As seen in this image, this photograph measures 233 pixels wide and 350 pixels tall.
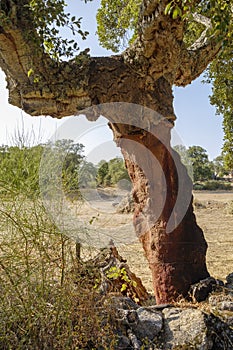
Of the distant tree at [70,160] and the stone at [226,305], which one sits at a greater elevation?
the distant tree at [70,160]

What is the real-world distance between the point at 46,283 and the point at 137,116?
5.68 ft

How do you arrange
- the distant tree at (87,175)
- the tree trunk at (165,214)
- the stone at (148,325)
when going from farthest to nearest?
the tree trunk at (165,214), the distant tree at (87,175), the stone at (148,325)

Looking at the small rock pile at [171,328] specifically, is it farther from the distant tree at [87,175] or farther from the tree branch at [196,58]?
the tree branch at [196,58]

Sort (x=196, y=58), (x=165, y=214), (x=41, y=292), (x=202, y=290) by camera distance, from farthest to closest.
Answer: (x=196, y=58) → (x=165, y=214) → (x=202, y=290) → (x=41, y=292)

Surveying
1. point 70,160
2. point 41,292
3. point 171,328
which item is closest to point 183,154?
point 70,160

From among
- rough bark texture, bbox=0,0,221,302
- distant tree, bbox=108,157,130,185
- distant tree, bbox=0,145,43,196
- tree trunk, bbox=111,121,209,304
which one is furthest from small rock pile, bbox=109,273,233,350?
distant tree, bbox=108,157,130,185

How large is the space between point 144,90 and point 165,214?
127 centimetres

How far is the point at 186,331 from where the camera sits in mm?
2555

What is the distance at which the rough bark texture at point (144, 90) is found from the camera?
293 cm

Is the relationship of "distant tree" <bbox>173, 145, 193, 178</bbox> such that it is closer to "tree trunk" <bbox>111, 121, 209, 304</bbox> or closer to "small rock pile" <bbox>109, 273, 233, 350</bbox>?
"tree trunk" <bbox>111, 121, 209, 304</bbox>

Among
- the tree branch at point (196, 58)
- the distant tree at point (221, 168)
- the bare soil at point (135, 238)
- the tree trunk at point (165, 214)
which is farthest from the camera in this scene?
the distant tree at point (221, 168)

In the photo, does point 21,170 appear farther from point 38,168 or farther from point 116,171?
point 116,171

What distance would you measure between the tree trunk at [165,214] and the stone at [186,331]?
784 mm

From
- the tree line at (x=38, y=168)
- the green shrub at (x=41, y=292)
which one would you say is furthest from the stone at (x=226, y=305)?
the tree line at (x=38, y=168)
